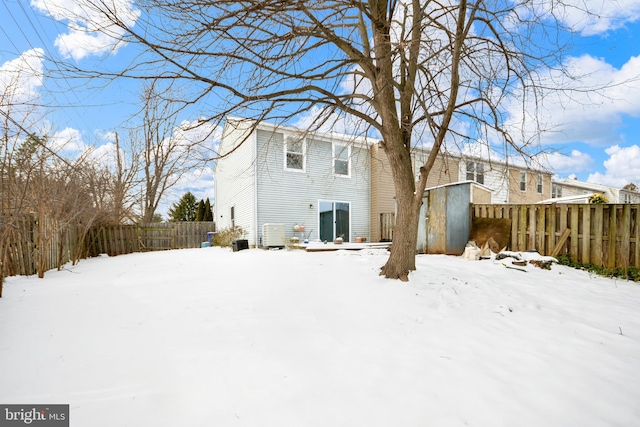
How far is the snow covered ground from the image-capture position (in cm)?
182

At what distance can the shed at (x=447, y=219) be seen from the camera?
7812 millimetres

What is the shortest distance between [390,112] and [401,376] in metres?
3.92

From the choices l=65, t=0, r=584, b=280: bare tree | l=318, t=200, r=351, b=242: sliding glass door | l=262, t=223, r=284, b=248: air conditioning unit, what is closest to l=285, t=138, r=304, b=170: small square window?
l=318, t=200, r=351, b=242: sliding glass door

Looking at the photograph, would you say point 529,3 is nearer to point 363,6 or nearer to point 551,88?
point 551,88

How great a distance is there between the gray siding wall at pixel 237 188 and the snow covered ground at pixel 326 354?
19.8 ft

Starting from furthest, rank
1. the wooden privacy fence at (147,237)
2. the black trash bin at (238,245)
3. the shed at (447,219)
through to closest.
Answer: the wooden privacy fence at (147,237), the black trash bin at (238,245), the shed at (447,219)

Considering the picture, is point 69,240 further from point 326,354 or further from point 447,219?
point 447,219

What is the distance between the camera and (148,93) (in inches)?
160

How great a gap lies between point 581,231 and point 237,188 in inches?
493

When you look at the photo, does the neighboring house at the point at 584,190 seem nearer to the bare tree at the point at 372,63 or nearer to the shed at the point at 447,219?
the shed at the point at 447,219

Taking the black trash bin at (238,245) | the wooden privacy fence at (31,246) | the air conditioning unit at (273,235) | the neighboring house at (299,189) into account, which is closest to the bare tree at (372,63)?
the wooden privacy fence at (31,246)

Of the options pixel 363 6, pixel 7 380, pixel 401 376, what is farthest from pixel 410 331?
pixel 363 6

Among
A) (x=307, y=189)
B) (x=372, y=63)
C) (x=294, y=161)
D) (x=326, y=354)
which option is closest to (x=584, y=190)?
(x=307, y=189)

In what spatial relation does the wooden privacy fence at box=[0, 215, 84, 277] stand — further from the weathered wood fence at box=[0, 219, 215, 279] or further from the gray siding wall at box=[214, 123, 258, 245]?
the gray siding wall at box=[214, 123, 258, 245]
